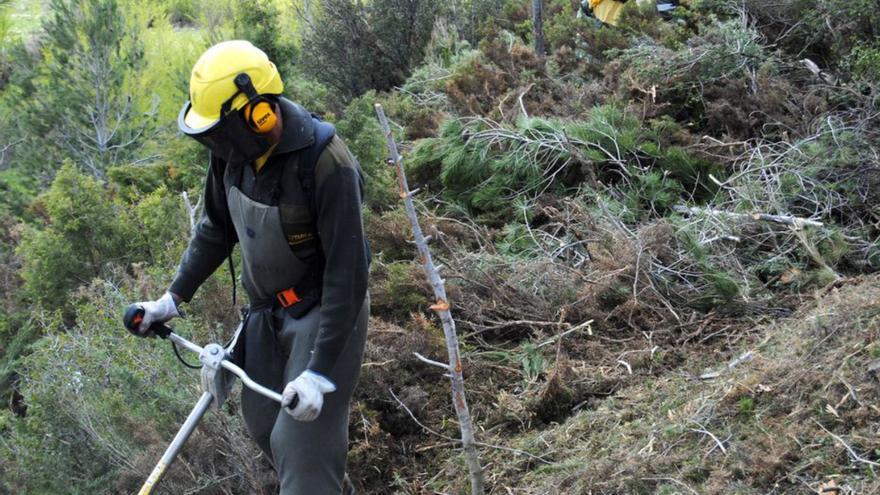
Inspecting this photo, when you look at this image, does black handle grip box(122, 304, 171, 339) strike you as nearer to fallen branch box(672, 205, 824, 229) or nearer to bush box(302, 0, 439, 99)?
fallen branch box(672, 205, 824, 229)

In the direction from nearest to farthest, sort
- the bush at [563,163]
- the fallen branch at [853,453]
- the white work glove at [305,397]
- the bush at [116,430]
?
the white work glove at [305,397] → the fallen branch at [853,453] → the bush at [116,430] → the bush at [563,163]

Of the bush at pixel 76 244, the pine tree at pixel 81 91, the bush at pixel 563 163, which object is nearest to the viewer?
the bush at pixel 563 163

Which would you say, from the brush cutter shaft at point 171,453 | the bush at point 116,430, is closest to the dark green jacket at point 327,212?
the brush cutter shaft at point 171,453

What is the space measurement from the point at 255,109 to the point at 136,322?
1.01 meters

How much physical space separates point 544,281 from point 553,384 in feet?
3.26

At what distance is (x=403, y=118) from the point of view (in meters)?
9.62

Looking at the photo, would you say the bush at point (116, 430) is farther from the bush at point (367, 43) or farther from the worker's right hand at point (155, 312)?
the bush at point (367, 43)

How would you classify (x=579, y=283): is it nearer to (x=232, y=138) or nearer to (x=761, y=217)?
(x=761, y=217)

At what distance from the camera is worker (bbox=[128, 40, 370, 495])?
10.5 feet

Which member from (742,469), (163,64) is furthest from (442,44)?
(163,64)

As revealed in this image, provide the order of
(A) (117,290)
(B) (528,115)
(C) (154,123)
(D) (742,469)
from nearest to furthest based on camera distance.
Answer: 1. (D) (742,469)
2. (A) (117,290)
3. (B) (528,115)
4. (C) (154,123)

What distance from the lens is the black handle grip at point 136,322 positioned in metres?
3.57

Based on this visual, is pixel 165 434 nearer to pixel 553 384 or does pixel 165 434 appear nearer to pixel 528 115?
pixel 553 384

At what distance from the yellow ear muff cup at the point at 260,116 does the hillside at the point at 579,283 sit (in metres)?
2.04
